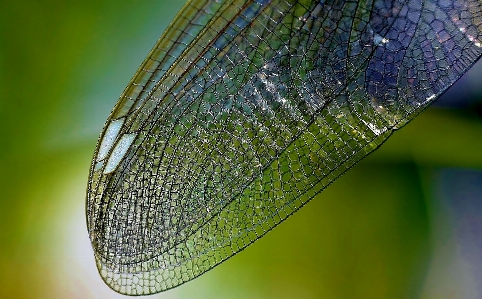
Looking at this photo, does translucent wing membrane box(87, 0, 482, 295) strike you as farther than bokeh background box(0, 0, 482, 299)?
No

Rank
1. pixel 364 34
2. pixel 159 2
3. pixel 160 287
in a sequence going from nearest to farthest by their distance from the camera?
1. pixel 364 34
2. pixel 160 287
3. pixel 159 2

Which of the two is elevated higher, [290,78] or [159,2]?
[159,2]

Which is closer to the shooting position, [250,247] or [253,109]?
[253,109]

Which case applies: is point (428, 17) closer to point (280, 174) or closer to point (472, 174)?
point (280, 174)

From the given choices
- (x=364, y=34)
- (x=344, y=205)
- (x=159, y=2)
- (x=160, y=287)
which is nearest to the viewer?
(x=364, y=34)

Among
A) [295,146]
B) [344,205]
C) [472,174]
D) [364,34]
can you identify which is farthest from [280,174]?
[472,174]
